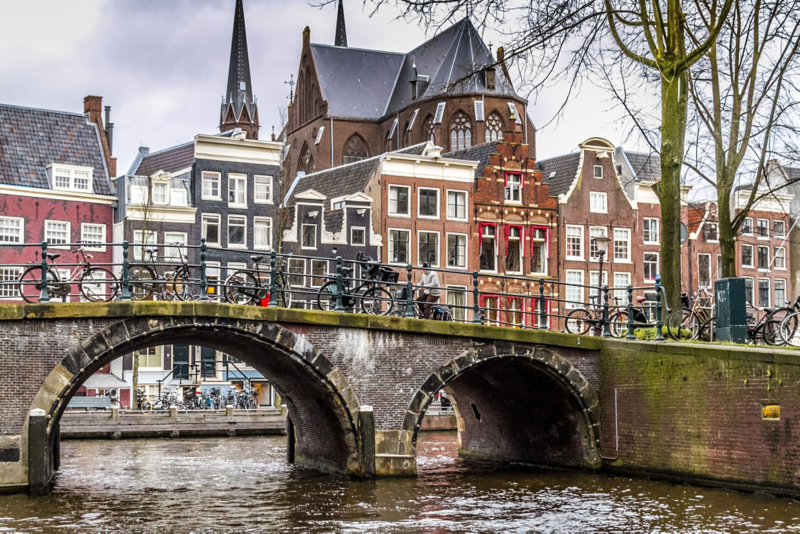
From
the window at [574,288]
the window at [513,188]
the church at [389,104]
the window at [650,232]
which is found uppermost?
the church at [389,104]

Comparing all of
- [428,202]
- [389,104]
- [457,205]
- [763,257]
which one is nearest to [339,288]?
[428,202]

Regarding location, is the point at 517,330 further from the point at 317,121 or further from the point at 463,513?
the point at 317,121

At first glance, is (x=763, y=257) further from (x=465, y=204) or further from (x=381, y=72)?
(x=381, y=72)

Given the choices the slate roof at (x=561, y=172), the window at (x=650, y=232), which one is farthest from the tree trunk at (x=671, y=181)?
the window at (x=650, y=232)

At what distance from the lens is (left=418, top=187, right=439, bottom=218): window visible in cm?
3894

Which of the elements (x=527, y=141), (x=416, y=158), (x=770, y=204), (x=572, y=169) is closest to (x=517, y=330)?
(x=416, y=158)

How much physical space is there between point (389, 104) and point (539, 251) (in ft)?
54.9

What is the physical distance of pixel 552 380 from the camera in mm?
18953

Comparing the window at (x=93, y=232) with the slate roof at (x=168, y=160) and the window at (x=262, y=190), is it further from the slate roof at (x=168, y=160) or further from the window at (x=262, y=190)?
the window at (x=262, y=190)

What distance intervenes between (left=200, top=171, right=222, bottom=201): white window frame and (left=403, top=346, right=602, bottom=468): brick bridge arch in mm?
16335

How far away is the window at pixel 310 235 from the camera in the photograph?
3691 centimetres

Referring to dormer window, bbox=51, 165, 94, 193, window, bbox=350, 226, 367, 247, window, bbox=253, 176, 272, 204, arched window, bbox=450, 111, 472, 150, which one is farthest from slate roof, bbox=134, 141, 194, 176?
arched window, bbox=450, 111, 472, 150

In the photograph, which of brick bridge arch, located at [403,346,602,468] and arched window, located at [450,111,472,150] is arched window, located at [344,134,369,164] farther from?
brick bridge arch, located at [403,346,602,468]

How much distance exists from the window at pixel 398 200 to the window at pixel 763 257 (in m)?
17.3
